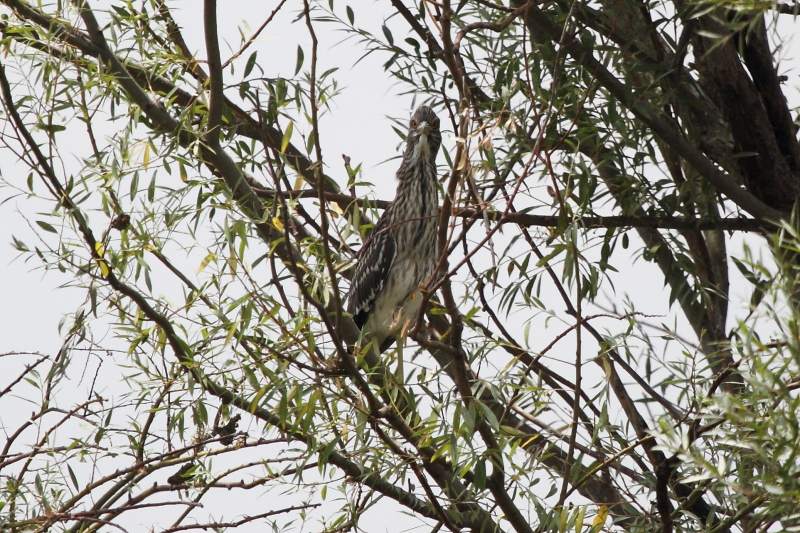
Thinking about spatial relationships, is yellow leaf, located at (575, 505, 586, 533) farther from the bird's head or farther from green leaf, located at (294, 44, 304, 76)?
the bird's head

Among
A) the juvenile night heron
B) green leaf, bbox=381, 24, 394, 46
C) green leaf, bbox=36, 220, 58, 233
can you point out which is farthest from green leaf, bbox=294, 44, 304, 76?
the juvenile night heron

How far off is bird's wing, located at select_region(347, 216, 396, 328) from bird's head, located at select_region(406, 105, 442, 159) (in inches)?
13.5

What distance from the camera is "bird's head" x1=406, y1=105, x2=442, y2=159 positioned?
414 centimetres

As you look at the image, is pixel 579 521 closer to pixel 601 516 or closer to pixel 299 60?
pixel 601 516

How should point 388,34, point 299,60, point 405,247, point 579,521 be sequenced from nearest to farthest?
1. point 579,521
2. point 299,60
3. point 388,34
4. point 405,247

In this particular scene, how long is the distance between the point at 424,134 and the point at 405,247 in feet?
1.63

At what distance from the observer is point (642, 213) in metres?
3.06

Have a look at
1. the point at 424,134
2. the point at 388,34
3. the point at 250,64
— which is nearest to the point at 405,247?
the point at 424,134

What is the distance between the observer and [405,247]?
13.4ft

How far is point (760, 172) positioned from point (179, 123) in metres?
1.72

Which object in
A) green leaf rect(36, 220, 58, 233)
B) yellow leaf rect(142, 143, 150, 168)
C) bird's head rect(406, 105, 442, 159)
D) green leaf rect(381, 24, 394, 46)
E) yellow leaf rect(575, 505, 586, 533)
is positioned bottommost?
yellow leaf rect(575, 505, 586, 533)

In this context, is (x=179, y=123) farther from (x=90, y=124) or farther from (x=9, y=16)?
(x=9, y=16)

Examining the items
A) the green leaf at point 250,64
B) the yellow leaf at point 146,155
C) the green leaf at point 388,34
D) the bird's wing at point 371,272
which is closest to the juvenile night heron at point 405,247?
the bird's wing at point 371,272

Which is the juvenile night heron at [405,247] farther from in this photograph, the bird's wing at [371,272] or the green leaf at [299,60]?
the green leaf at [299,60]
